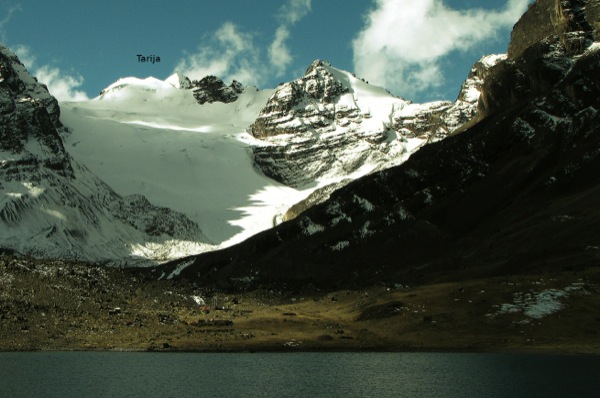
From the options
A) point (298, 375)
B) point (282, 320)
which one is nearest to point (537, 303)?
point (282, 320)

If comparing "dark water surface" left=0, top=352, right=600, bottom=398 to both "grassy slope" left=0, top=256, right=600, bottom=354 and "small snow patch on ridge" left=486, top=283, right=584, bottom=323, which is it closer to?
"grassy slope" left=0, top=256, right=600, bottom=354

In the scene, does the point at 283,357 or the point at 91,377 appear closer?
the point at 91,377

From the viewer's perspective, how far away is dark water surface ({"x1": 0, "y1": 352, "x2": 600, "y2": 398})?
3501 inches

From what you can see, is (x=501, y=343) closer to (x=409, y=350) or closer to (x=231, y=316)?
(x=409, y=350)

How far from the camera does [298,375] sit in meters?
102

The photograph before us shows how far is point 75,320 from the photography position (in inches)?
5394

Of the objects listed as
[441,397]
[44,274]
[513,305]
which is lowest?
[441,397]

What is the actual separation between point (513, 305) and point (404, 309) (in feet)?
66.9

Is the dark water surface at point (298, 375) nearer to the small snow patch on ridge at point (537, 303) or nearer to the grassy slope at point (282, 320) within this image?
the grassy slope at point (282, 320)

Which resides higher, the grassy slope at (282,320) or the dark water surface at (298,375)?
the grassy slope at (282,320)

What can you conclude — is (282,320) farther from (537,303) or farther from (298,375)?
(298,375)

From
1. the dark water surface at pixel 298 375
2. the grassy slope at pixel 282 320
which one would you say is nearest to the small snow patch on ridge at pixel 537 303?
the grassy slope at pixel 282 320

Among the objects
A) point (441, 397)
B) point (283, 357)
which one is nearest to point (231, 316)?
point (283, 357)

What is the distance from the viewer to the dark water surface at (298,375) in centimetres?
8894
